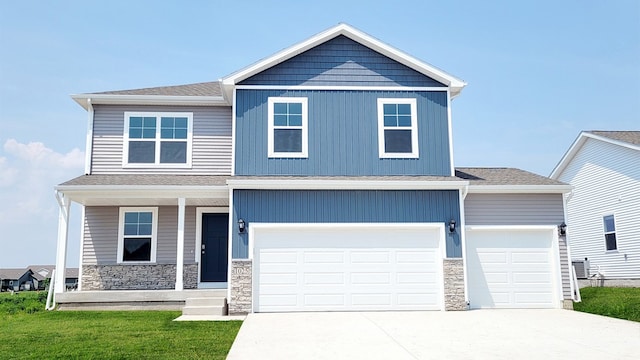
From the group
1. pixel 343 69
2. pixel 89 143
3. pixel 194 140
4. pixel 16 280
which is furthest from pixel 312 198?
pixel 16 280

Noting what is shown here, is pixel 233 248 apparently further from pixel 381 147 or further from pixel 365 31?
pixel 365 31

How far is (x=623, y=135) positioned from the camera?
19.8m

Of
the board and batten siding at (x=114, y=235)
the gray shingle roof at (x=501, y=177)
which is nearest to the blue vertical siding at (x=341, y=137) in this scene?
the gray shingle roof at (x=501, y=177)

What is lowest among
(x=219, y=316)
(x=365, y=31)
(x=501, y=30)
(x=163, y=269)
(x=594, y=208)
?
(x=219, y=316)

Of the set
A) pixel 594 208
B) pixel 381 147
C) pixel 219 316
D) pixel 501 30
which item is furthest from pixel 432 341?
pixel 594 208

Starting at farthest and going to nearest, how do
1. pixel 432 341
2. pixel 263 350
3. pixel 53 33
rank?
pixel 53 33 → pixel 432 341 → pixel 263 350

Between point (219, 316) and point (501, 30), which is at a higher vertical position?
point (501, 30)

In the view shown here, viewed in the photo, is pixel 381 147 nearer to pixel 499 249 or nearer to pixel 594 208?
pixel 499 249

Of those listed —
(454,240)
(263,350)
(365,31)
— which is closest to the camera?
(263,350)

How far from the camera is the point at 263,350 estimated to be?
7613 mm

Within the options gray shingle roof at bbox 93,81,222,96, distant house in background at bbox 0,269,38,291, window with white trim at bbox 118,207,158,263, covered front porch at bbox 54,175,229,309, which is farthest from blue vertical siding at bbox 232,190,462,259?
distant house in background at bbox 0,269,38,291

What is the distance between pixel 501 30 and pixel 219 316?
1246 cm

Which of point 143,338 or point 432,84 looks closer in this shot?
point 143,338

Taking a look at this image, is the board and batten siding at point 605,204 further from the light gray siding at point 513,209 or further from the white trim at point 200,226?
the white trim at point 200,226
